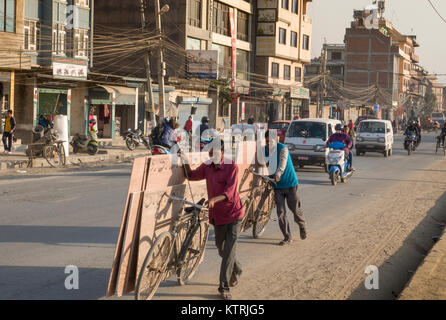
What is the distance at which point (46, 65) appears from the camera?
3150 centimetres

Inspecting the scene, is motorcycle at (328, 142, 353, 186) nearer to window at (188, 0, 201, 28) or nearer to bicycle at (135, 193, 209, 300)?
bicycle at (135, 193, 209, 300)

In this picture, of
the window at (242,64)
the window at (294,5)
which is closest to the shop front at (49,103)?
the window at (242,64)

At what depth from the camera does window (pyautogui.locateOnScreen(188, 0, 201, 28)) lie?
45688 mm

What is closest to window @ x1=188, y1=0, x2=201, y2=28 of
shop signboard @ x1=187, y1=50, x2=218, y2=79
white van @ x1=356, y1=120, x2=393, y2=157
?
shop signboard @ x1=187, y1=50, x2=218, y2=79

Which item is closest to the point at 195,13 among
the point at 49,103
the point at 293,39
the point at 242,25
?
the point at 242,25

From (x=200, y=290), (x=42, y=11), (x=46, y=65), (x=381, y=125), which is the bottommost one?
(x=200, y=290)

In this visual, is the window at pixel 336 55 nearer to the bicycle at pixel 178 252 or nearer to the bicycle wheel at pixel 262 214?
the bicycle wheel at pixel 262 214

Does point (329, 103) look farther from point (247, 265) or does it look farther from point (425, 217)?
point (247, 265)

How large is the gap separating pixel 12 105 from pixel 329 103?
164 ft

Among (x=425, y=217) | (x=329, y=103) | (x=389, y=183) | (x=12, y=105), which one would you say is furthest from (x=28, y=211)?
(x=329, y=103)

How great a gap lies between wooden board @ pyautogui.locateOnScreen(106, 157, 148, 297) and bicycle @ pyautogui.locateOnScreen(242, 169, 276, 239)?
3410 millimetres

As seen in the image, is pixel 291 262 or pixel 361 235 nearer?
pixel 291 262

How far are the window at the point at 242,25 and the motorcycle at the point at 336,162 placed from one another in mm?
37409

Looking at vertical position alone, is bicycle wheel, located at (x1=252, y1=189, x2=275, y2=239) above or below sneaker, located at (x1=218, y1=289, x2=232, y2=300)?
above
